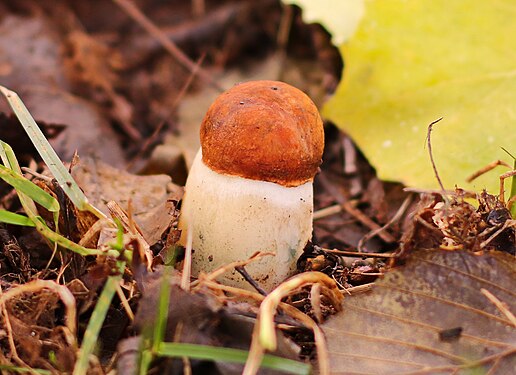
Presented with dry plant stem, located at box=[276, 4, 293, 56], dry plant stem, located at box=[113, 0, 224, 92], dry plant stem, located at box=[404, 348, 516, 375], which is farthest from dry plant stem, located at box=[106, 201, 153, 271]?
dry plant stem, located at box=[276, 4, 293, 56]

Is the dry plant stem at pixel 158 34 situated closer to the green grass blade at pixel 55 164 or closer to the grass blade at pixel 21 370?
the green grass blade at pixel 55 164

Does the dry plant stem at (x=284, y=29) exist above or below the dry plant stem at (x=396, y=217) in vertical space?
above

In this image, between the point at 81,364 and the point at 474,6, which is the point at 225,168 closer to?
the point at 81,364

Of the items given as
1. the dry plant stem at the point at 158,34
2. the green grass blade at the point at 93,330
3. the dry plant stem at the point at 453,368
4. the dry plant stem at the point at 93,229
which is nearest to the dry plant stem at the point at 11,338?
the green grass blade at the point at 93,330

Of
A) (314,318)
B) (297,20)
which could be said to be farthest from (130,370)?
(297,20)

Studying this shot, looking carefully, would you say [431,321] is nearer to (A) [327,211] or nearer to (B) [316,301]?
(B) [316,301]

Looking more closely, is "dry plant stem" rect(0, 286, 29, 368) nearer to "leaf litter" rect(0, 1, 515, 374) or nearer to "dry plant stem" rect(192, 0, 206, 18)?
"leaf litter" rect(0, 1, 515, 374)

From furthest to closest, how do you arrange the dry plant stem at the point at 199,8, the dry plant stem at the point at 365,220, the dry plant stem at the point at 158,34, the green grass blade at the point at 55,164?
the dry plant stem at the point at 199,8, the dry plant stem at the point at 158,34, the dry plant stem at the point at 365,220, the green grass blade at the point at 55,164
